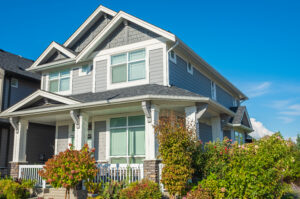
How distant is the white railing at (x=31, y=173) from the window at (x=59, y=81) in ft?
16.3

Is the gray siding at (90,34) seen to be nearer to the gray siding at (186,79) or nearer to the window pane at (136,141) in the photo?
the gray siding at (186,79)

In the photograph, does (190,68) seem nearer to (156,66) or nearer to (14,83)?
(156,66)

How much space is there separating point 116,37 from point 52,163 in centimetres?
731

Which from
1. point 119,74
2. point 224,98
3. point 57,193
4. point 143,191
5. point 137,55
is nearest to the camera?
point 143,191

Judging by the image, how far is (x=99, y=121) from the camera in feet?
45.7

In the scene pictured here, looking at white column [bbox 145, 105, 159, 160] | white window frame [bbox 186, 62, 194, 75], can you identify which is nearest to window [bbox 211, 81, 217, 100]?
white window frame [bbox 186, 62, 194, 75]

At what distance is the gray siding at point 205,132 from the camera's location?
15238 millimetres

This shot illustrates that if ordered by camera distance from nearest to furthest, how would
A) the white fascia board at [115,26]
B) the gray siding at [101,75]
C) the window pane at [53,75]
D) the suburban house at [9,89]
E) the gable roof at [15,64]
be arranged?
the white fascia board at [115,26] < the gray siding at [101,75] < the window pane at [53,75] < the suburban house at [9,89] < the gable roof at [15,64]

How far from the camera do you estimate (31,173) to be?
40.7 feet

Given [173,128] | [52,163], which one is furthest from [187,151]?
[52,163]

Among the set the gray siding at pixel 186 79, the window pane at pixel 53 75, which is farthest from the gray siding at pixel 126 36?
the window pane at pixel 53 75

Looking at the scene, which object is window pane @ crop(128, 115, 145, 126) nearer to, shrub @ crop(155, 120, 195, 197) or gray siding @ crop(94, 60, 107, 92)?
gray siding @ crop(94, 60, 107, 92)

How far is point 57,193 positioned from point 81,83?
6261mm

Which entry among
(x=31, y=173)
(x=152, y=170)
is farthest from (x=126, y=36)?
(x=31, y=173)
